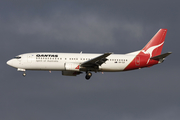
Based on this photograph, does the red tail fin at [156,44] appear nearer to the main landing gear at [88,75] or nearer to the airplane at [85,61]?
the airplane at [85,61]

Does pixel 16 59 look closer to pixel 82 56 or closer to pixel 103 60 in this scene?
pixel 82 56

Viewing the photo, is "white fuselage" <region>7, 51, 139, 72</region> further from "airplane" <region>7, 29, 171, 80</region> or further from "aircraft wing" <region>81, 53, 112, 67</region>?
"aircraft wing" <region>81, 53, 112, 67</region>

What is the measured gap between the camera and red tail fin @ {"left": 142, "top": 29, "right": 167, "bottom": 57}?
6478cm

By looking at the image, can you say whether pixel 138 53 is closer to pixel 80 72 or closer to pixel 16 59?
pixel 80 72

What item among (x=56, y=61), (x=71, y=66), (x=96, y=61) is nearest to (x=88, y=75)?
(x=96, y=61)

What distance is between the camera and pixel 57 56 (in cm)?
6028

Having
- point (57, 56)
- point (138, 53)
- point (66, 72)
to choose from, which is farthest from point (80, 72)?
point (138, 53)

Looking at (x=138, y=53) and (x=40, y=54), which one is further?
(x=138, y=53)

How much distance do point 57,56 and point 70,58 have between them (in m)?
2.38

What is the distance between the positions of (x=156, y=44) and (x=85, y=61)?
15.2 meters

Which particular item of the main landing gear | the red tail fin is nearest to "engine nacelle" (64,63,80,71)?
the main landing gear

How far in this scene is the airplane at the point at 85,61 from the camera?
195 feet

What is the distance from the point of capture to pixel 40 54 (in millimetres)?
60438

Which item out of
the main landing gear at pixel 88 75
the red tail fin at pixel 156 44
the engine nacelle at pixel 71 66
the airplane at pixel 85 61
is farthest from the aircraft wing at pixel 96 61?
the red tail fin at pixel 156 44
